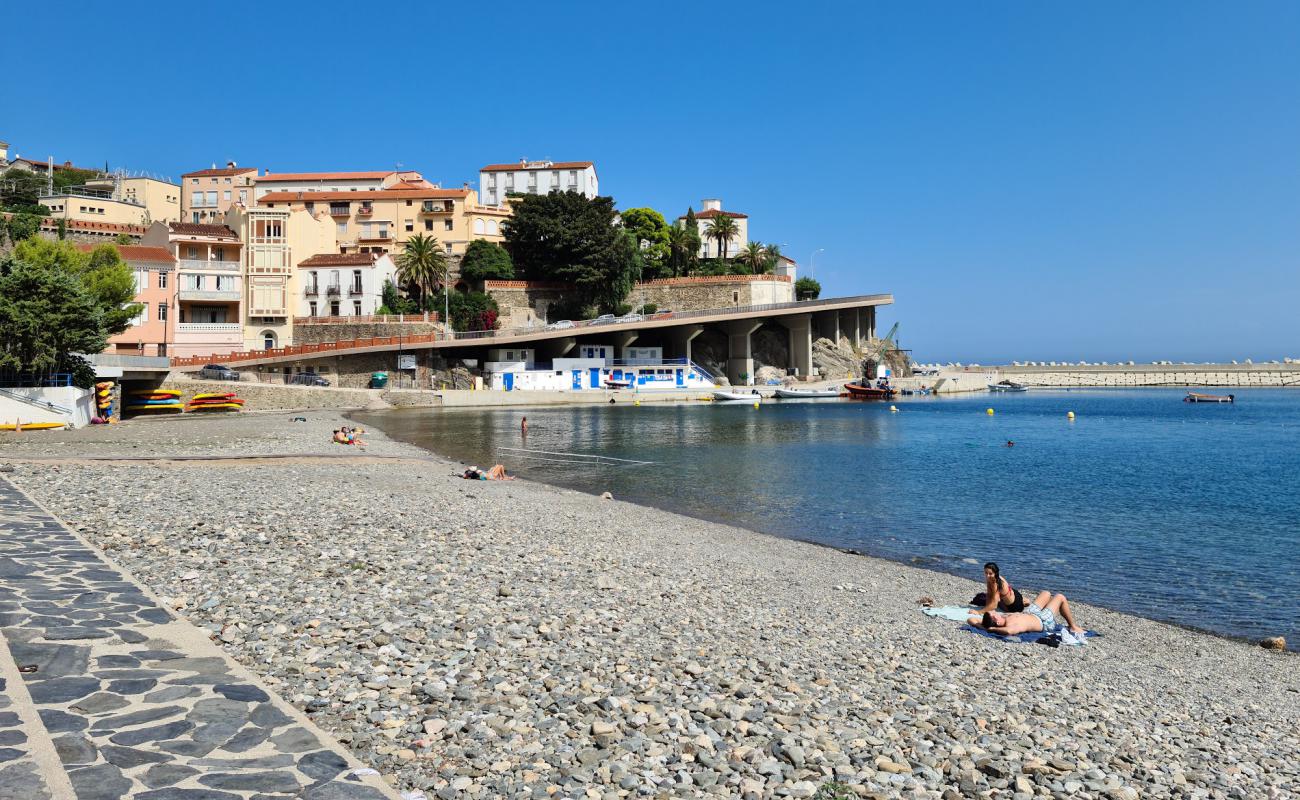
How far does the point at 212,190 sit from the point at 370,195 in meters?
30.9

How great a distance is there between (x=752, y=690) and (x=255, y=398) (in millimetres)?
52887

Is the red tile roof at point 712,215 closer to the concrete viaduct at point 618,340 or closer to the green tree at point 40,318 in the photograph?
the concrete viaduct at point 618,340

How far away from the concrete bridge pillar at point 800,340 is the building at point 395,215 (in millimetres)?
31498

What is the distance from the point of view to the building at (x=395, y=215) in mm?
80188

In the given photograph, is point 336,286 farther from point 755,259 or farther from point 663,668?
point 663,668

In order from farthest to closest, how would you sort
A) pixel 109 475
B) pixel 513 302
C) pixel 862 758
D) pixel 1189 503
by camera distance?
pixel 513 302 → pixel 1189 503 → pixel 109 475 → pixel 862 758

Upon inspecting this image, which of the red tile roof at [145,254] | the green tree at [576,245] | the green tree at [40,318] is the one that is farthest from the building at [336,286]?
the green tree at [40,318]

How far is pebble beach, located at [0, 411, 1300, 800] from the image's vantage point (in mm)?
5660

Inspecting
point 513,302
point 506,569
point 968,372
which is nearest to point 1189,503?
point 506,569

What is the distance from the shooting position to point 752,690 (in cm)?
709

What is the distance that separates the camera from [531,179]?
97938 mm

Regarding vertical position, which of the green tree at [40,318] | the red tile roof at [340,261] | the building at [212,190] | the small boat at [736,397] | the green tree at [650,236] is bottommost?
the small boat at [736,397]

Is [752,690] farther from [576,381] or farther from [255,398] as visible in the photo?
[576,381]

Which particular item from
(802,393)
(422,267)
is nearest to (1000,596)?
(422,267)
